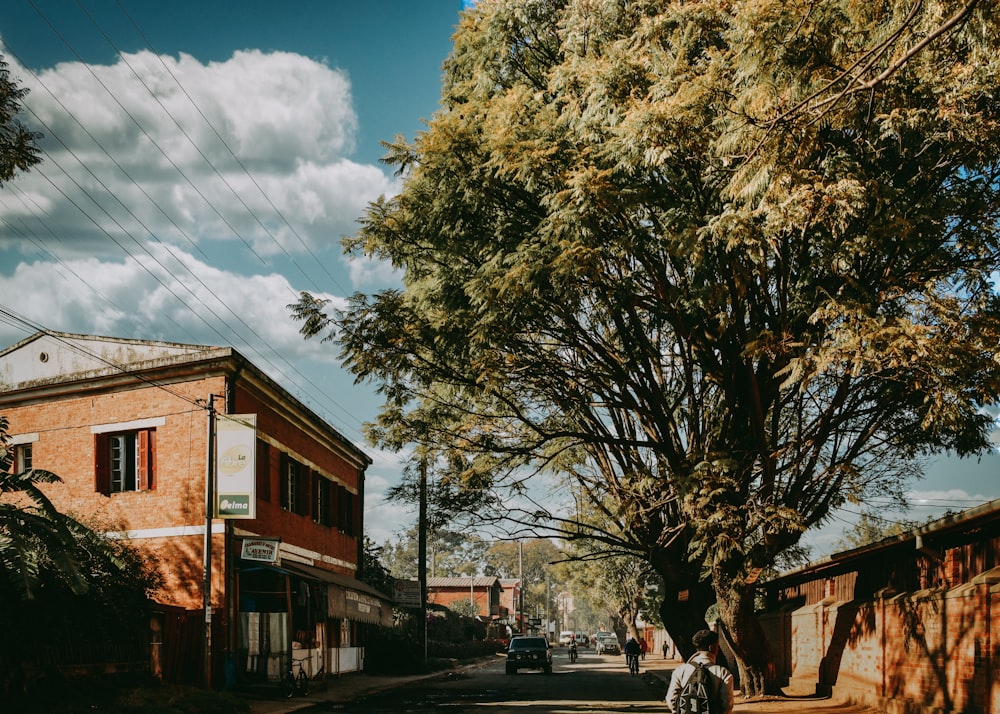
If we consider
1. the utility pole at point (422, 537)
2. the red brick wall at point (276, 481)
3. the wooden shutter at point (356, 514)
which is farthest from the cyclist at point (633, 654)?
the wooden shutter at point (356, 514)

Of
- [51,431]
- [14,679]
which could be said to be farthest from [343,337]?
[51,431]

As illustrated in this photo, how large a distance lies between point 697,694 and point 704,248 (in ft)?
23.9

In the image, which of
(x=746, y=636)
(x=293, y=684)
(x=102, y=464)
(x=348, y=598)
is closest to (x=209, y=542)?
(x=293, y=684)

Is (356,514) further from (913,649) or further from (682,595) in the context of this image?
(913,649)

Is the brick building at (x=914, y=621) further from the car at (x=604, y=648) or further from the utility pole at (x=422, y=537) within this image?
the car at (x=604, y=648)

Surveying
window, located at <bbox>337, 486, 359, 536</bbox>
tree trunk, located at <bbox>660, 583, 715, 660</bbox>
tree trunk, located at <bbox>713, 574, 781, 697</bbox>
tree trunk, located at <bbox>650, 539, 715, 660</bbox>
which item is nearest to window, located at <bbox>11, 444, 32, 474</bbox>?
window, located at <bbox>337, 486, 359, 536</bbox>

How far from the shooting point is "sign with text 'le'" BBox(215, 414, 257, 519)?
2147cm

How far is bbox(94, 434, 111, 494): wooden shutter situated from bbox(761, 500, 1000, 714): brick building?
688 inches

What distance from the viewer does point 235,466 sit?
21766mm

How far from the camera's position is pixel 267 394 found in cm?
2638

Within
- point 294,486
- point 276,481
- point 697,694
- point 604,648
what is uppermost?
point 276,481

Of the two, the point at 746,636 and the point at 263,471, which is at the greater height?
the point at 263,471

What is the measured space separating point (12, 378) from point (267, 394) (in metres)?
7.08

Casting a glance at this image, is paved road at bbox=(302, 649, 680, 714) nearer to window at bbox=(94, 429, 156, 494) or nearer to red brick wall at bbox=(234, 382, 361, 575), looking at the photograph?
red brick wall at bbox=(234, 382, 361, 575)
